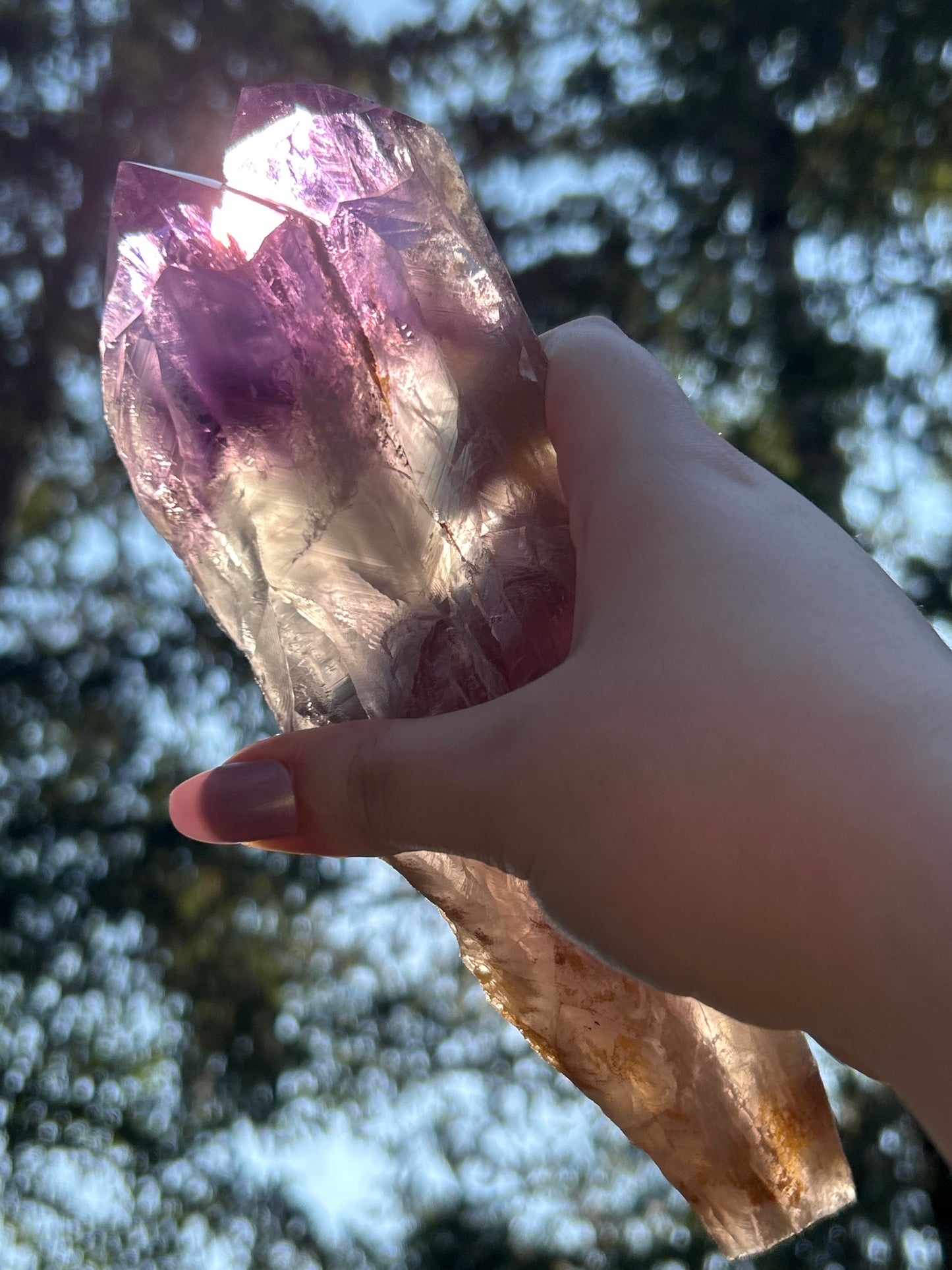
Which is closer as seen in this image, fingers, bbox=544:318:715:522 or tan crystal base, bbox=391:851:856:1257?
fingers, bbox=544:318:715:522

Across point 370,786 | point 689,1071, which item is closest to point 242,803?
point 370,786

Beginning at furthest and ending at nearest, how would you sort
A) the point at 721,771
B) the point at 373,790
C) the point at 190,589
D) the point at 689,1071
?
the point at 190,589 < the point at 689,1071 < the point at 373,790 < the point at 721,771

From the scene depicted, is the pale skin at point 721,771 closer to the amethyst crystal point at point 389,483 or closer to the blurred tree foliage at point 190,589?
the amethyst crystal point at point 389,483

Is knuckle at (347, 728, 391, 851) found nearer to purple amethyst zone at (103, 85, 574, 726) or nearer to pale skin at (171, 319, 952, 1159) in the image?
pale skin at (171, 319, 952, 1159)

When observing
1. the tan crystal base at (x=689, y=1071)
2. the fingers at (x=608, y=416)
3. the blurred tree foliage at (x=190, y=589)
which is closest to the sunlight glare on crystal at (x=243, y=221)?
the fingers at (x=608, y=416)

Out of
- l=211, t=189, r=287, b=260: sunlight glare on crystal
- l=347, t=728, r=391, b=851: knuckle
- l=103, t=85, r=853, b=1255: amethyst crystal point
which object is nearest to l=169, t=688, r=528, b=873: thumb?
l=347, t=728, r=391, b=851: knuckle

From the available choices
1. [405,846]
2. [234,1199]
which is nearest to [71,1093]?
[234,1199]

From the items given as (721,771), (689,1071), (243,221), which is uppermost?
(243,221)

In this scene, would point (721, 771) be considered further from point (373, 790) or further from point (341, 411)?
Result: point (341, 411)
